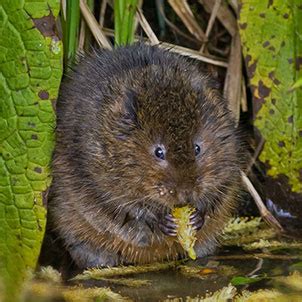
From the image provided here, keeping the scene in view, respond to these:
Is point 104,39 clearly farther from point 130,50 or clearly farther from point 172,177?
point 172,177

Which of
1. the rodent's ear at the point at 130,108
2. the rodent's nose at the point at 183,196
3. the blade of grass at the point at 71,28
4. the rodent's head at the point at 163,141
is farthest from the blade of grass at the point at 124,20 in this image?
the rodent's nose at the point at 183,196

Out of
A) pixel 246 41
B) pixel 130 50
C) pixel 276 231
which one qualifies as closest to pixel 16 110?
pixel 130 50

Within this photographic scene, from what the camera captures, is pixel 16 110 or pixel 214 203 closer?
pixel 16 110

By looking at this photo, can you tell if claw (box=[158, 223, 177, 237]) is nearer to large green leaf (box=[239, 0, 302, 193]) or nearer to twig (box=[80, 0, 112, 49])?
large green leaf (box=[239, 0, 302, 193])

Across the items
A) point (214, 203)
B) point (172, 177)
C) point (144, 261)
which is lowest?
point (144, 261)

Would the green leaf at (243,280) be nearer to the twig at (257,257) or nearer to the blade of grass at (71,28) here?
the twig at (257,257)

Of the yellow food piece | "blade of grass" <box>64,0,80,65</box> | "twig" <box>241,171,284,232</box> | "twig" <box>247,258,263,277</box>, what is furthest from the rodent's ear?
"twig" <box>241,171,284,232</box>
